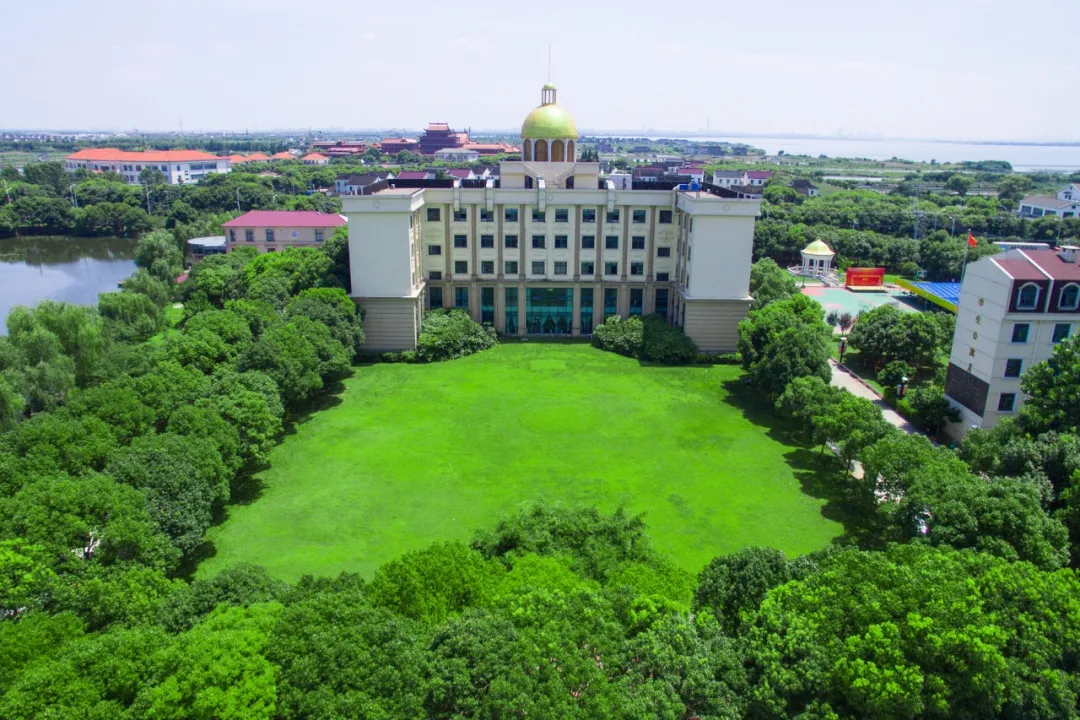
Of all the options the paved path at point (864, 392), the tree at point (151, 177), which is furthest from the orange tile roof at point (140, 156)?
the paved path at point (864, 392)

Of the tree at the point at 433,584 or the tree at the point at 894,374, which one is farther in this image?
the tree at the point at 894,374

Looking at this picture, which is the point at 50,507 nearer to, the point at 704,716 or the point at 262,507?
the point at 262,507

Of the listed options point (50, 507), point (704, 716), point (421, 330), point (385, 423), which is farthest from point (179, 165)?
point (704, 716)

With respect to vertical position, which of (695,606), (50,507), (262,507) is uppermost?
(50,507)

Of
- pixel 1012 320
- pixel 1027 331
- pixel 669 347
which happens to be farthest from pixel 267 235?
pixel 1027 331

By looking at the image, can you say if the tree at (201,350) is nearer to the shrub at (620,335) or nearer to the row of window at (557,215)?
the row of window at (557,215)

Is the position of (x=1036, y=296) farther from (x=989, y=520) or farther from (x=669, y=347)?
(x=669, y=347)

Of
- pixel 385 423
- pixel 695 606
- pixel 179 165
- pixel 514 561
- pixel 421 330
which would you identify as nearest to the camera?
pixel 695 606
